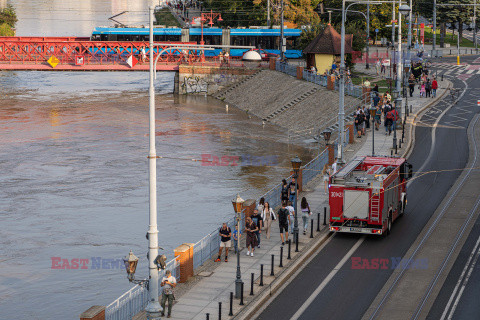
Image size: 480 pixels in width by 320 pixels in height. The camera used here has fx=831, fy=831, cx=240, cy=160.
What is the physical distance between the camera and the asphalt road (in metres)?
28.2

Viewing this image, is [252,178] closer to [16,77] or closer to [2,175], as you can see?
[2,175]

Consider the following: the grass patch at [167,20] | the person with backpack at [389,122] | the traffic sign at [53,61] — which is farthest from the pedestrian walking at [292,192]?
the grass patch at [167,20]

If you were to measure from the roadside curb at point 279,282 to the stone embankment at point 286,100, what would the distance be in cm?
3396

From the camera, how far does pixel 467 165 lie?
167 ft

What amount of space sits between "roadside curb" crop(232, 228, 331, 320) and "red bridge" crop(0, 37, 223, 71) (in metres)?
58.5

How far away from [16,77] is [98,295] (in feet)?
325

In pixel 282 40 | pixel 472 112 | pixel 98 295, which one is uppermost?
pixel 282 40

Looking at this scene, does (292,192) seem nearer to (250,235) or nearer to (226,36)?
(250,235)

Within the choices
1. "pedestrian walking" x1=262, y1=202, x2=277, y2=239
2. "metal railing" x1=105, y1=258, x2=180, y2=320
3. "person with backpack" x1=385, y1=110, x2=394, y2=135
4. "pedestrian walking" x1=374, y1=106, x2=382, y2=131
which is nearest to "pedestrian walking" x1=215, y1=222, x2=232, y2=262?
"pedestrian walking" x1=262, y1=202, x2=277, y2=239

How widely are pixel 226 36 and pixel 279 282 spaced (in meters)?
80.6

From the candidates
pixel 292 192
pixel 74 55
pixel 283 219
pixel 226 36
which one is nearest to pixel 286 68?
pixel 226 36

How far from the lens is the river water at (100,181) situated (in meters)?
36.1

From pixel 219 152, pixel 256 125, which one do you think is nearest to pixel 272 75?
pixel 256 125

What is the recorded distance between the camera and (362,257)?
110 ft
